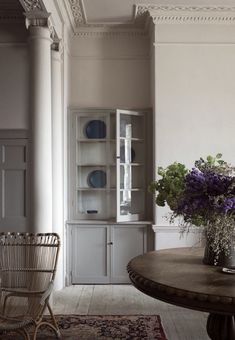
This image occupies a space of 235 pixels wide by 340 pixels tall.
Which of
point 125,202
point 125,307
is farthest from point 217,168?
point 125,202

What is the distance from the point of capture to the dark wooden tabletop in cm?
181

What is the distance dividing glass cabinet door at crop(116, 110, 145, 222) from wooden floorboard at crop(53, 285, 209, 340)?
91 centimetres

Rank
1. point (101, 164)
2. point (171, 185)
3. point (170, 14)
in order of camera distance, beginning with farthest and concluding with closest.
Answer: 1. point (101, 164)
2. point (170, 14)
3. point (171, 185)

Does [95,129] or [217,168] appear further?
[95,129]

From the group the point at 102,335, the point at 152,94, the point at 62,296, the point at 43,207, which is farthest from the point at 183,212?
the point at 152,94

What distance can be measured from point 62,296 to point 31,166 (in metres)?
1.57

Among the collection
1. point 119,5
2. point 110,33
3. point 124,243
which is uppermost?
point 119,5

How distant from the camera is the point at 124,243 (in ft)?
16.7

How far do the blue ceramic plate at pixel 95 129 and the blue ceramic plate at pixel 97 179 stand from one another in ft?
1.56

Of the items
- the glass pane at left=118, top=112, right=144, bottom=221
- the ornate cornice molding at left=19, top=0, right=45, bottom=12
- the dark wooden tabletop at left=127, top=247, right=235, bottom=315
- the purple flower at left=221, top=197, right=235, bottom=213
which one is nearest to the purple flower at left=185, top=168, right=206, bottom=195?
the purple flower at left=221, top=197, right=235, bottom=213

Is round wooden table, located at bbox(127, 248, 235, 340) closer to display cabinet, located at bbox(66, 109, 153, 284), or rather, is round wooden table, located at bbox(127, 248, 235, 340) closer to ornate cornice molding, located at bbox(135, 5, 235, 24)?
display cabinet, located at bbox(66, 109, 153, 284)

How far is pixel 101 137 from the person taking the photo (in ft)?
17.3

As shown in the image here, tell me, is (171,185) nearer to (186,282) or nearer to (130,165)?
(186,282)

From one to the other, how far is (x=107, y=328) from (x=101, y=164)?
226cm
